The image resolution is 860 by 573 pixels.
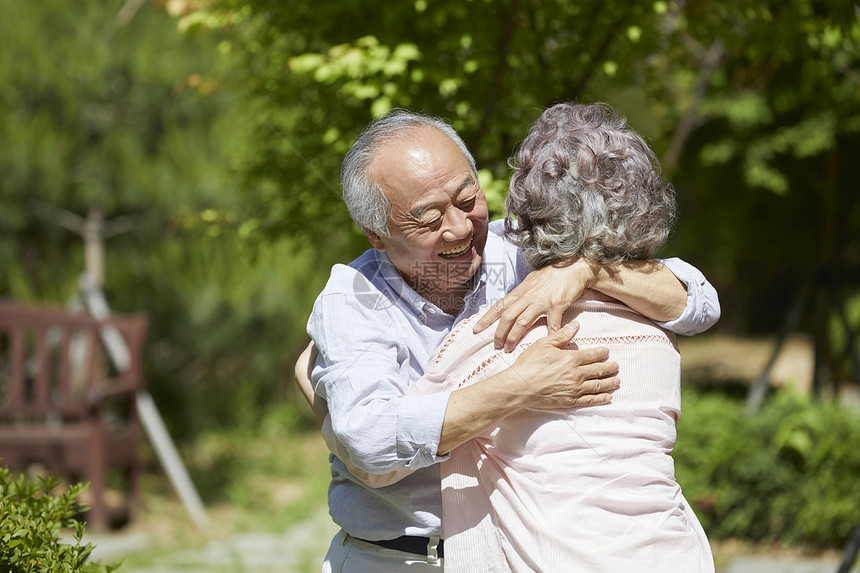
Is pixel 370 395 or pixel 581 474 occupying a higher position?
pixel 370 395

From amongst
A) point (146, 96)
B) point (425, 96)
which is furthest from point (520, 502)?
point (146, 96)

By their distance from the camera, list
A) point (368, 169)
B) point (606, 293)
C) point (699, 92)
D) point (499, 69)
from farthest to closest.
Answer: point (699, 92)
point (499, 69)
point (368, 169)
point (606, 293)

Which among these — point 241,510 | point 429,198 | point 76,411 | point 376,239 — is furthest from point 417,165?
point 241,510

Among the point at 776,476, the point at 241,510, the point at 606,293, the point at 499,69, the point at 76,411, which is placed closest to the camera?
the point at 606,293

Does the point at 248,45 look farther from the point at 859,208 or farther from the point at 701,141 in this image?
the point at 859,208

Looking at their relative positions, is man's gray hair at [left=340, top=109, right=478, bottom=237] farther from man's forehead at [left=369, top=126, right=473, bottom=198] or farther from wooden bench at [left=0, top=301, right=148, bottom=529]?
wooden bench at [left=0, top=301, right=148, bottom=529]

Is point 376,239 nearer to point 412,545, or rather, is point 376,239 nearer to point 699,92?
point 412,545

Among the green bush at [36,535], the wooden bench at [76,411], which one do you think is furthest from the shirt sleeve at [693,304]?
the wooden bench at [76,411]

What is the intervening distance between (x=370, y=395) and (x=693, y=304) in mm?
673

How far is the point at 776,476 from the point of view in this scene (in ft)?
15.1

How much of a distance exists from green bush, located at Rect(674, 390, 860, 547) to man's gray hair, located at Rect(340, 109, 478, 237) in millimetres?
3451

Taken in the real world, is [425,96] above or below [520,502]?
above

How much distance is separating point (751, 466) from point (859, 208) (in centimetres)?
272

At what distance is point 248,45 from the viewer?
3.95 metres
